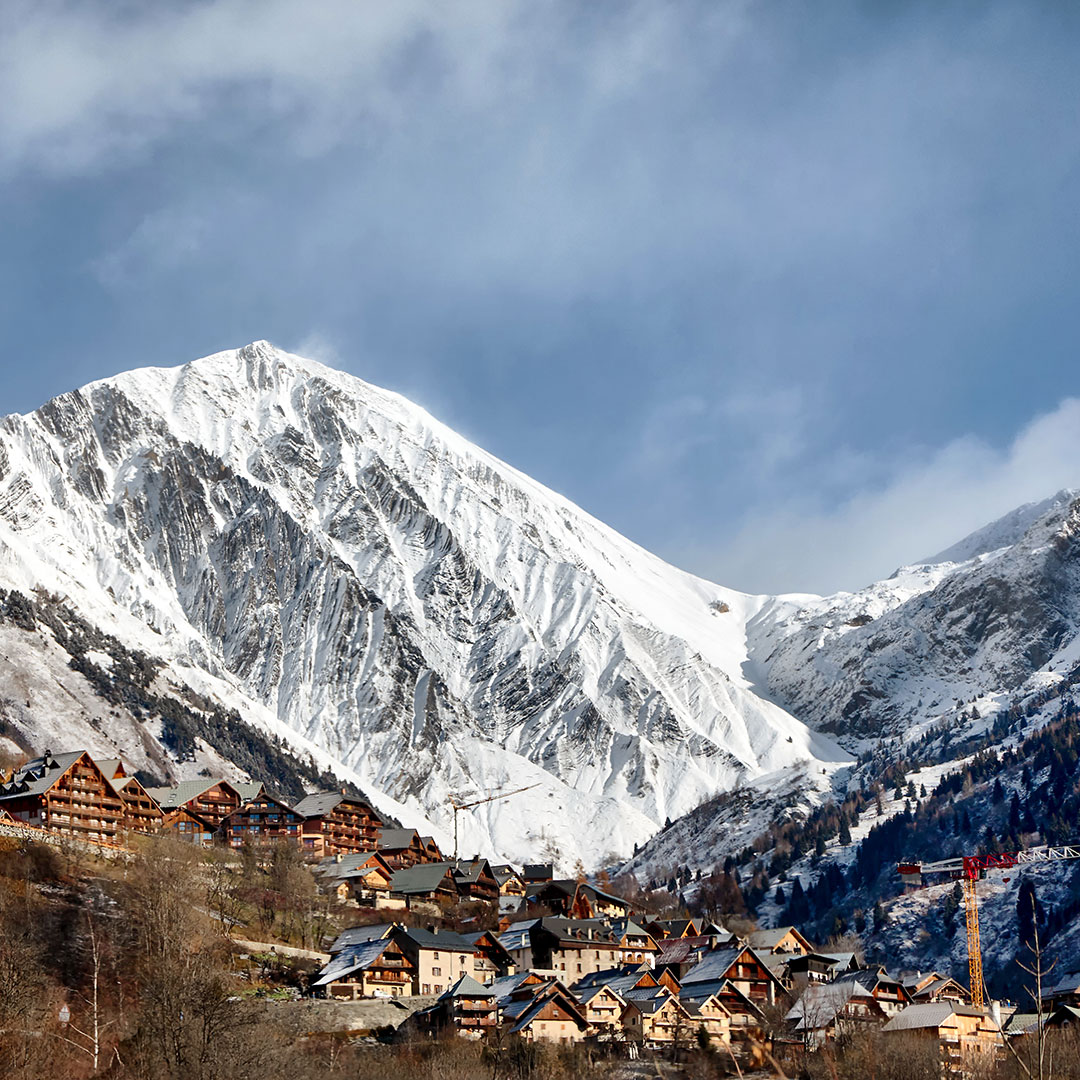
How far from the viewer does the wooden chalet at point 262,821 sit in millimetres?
160000

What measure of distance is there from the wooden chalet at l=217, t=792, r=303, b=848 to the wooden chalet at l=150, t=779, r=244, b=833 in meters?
1.34

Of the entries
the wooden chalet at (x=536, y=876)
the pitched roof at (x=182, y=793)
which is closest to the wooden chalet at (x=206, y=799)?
the pitched roof at (x=182, y=793)

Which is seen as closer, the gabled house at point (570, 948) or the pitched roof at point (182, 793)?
the gabled house at point (570, 948)

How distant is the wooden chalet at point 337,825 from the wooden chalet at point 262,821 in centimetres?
156

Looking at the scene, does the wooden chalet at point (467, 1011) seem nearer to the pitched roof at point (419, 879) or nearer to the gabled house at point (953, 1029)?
the gabled house at point (953, 1029)

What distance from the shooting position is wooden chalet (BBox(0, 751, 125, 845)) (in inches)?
5172

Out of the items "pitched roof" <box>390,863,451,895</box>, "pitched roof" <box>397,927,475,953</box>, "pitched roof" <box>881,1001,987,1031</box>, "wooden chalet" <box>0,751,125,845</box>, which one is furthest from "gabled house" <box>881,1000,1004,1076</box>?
"wooden chalet" <box>0,751,125,845</box>

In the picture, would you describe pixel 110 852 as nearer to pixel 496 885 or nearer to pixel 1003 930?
pixel 496 885

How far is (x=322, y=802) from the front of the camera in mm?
177000

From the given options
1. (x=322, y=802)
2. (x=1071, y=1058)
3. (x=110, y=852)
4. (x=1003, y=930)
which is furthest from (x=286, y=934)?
(x=1003, y=930)

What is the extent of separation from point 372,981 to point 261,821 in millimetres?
72182

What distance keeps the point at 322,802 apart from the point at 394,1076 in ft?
340

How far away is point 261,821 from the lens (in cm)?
16838

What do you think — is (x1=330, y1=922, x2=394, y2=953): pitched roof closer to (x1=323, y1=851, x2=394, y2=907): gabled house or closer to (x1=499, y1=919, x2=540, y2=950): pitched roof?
(x1=499, y1=919, x2=540, y2=950): pitched roof
